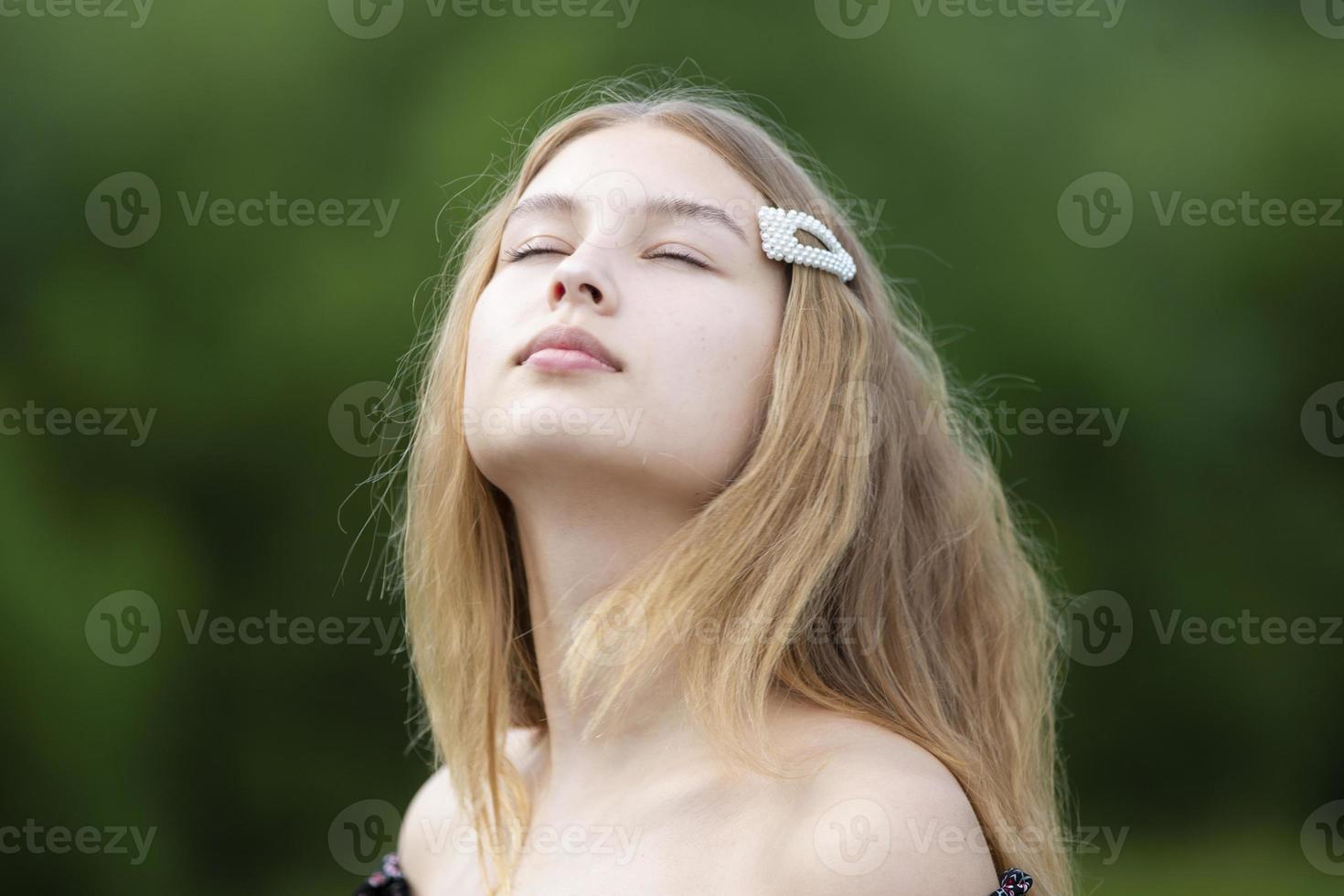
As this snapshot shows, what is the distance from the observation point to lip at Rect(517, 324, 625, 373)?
187 cm

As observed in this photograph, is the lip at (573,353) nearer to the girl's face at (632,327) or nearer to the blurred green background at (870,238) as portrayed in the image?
the girl's face at (632,327)

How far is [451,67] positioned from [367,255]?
0.68 metres

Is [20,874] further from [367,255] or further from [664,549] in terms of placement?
[664,549]

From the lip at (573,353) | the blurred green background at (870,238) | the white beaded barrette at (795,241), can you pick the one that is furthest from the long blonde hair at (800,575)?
the blurred green background at (870,238)

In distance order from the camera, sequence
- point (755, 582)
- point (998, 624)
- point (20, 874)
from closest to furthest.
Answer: point (755, 582) → point (998, 624) → point (20, 874)

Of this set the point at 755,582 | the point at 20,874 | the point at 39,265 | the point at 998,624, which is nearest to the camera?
the point at 755,582

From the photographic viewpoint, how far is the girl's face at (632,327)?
1859 mm

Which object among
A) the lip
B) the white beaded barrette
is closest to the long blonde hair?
the white beaded barrette

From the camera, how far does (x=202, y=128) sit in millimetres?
4277

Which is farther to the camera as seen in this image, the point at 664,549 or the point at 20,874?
the point at 20,874

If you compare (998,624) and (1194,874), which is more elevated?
(998,624)

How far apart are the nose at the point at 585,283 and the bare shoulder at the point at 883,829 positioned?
27.4 inches

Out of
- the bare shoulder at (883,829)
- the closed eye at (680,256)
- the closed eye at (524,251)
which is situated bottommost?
the bare shoulder at (883,829)

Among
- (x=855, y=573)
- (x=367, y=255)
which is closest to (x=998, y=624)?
(x=855, y=573)
